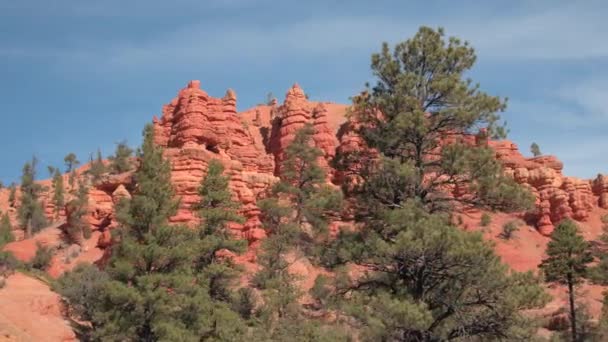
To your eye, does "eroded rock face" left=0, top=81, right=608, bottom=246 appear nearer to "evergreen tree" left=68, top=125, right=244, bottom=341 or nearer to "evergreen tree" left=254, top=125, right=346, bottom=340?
"evergreen tree" left=254, top=125, right=346, bottom=340

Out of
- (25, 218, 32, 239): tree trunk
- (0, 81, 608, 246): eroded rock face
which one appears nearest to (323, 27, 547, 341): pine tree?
(0, 81, 608, 246): eroded rock face

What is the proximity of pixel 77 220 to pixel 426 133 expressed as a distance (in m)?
38.8

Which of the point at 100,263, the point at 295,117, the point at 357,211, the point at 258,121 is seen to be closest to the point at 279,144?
the point at 295,117

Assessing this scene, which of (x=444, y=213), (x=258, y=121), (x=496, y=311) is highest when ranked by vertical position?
(x=258, y=121)

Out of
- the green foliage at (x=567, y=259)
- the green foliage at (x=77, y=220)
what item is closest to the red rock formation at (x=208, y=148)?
the green foliage at (x=77, y=220)

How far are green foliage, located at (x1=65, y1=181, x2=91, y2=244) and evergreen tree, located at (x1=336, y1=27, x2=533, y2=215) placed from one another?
118 feet

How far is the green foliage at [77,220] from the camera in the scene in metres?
48.7

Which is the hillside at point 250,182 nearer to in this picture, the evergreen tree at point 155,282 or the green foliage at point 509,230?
the green foliage at point 509,230

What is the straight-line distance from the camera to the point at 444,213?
16688mm

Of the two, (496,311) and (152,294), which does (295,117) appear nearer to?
(152,294)

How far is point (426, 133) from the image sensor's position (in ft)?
53.5

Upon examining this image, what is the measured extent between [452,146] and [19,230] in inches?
2388

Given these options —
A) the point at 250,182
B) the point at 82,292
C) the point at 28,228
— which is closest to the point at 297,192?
the point at 250,182

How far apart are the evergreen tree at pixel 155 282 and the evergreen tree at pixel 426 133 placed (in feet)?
38.4
